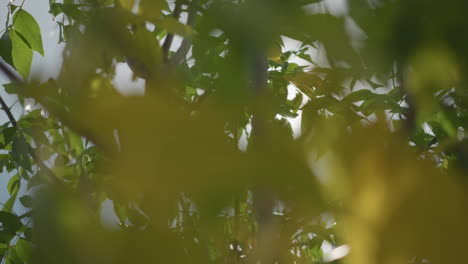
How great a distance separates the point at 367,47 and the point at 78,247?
0.12 meters

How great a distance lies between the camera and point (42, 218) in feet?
0.47

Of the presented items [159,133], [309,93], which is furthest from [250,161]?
[309,93]

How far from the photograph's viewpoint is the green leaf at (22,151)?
0.69 metres

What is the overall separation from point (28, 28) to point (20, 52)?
3.3 inches

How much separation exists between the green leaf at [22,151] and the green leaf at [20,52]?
0.41ft

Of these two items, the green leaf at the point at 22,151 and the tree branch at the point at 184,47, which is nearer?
the tree branch at the point at 184,47

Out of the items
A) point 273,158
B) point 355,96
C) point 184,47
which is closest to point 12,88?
point 184,47

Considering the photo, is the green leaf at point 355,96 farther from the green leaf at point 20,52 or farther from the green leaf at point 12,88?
the green leaf at point 20,52

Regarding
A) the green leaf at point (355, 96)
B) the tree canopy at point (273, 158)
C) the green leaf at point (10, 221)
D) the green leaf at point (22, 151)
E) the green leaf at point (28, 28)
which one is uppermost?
the green leaf at point (28, 28)

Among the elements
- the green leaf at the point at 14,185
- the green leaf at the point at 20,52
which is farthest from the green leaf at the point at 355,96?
the green leaf at the point at 14,185

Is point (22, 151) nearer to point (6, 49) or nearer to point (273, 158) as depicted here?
point (6, 49)

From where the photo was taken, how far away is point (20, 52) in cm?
64

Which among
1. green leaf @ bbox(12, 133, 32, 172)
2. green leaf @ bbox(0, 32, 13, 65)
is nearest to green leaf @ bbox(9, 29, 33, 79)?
green leaf @ bbox(0, 32, 13, 65)

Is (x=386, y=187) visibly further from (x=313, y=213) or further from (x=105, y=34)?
(x=105, y=34)
